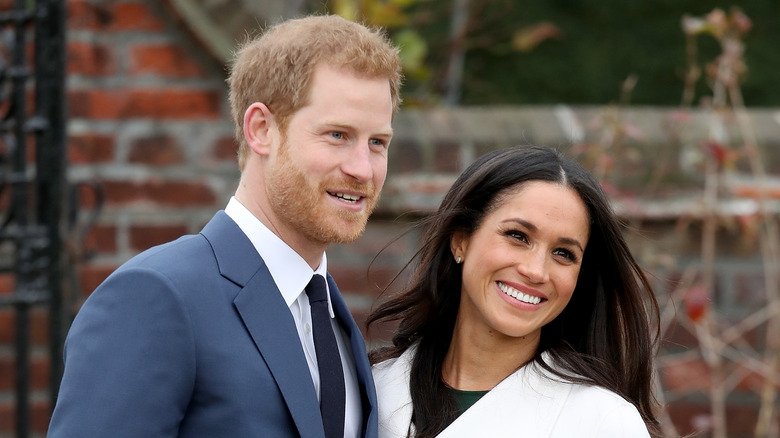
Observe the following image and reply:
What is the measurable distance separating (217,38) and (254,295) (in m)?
1.74

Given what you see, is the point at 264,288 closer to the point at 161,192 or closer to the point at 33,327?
the point at 161,192

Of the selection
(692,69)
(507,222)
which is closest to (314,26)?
(507,222)

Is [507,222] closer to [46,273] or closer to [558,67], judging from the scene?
[46,273]

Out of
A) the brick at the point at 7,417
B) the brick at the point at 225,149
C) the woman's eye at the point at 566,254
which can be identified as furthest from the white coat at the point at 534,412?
the brick at the point at 7,417

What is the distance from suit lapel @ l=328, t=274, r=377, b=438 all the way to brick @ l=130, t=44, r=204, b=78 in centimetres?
143

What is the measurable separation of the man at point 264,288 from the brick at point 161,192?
1375mm

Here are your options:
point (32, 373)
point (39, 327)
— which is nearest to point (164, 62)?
point (39, 327)

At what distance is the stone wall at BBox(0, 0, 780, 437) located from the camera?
388 centimetres

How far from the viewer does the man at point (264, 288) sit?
216cm

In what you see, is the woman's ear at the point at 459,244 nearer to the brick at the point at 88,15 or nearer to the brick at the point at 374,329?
the brick at the point at 374,329

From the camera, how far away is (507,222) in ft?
9.00

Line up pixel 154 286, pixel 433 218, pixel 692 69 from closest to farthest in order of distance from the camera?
pixel 154 286
pixel 433 218
pixel 692 69

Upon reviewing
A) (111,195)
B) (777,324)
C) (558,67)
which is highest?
(558,67)

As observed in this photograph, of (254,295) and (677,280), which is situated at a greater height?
(254,295)
